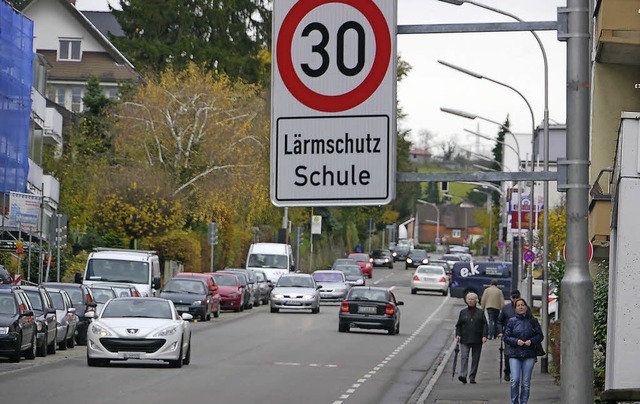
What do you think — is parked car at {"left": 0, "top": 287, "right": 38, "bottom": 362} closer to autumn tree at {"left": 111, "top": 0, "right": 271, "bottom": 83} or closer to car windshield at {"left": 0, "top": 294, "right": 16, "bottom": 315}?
car windshield at {"left": 0, "top": 294, "right": 16, "bottom": 315}

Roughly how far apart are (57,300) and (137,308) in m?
5.65

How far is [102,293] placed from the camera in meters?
40.1

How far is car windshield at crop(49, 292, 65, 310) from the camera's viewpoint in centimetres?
3422

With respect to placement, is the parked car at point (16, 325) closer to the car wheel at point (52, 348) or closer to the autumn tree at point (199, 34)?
the car wheel at point (52, 348)

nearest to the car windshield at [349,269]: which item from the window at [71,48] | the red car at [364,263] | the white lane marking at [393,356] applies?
the red car at [364,263]

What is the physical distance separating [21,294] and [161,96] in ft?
119

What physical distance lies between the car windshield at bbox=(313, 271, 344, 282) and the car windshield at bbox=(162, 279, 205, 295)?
53.1 feet

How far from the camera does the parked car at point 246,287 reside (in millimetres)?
57625

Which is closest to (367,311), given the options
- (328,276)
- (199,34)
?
(328,276)

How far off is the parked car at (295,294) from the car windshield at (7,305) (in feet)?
86.4

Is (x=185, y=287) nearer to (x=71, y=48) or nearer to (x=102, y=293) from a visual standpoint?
(x=102, y=293)

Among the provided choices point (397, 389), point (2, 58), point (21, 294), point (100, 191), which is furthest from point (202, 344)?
point (100, 191)

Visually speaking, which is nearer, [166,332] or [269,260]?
[166,332]

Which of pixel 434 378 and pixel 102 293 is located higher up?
pixel 102 293
